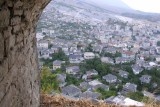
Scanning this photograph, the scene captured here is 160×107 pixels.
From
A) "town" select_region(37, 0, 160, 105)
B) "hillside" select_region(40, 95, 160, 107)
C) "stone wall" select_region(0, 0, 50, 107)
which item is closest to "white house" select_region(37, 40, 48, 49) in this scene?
"town" select_region(37, 0, 160, 105)

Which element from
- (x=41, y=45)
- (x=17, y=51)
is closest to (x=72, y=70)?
(x=41, y=45)

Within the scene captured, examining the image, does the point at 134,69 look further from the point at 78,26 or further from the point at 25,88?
the point at 78,26

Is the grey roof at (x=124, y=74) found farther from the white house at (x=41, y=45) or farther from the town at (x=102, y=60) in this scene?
the white house at (x=41, y=45)

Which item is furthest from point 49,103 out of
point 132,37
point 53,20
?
point 53,20

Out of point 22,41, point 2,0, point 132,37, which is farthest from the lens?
point 132,37

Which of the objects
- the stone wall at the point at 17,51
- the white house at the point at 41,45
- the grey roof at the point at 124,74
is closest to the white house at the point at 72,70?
the grey roof at the point at 124,74
